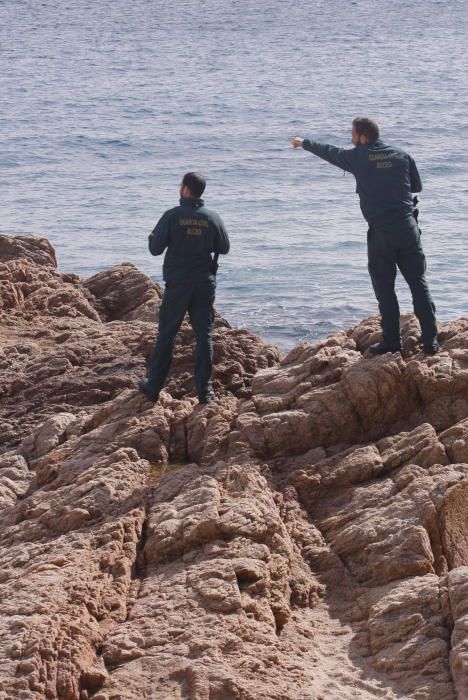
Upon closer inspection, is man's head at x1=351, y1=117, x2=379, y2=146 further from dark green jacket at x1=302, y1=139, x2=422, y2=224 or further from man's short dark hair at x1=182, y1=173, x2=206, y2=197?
man's short dark hair at x1=182, y1=173, x2=206, y2=197

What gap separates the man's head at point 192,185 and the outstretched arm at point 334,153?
0.80 meters

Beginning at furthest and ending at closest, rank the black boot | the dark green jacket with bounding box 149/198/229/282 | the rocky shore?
the dark green jacket with bounding box 149/198/229/282 → the black boot → the rocky shore

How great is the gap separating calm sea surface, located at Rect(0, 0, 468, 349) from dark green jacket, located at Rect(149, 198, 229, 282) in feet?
27.1

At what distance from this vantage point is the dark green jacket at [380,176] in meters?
9.81

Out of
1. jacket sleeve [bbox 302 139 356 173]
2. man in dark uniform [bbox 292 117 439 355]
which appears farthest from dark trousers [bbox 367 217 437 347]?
jacket sleeve [bbox 302 139 356 173]

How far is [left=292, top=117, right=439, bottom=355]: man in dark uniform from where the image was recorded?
977cm

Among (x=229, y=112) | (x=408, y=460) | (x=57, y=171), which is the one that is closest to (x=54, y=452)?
(x=408, y=460)

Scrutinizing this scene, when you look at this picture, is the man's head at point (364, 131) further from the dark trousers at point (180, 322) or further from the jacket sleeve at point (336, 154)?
the dark trousers at point (180, 322)

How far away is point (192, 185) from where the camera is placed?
9.70 m

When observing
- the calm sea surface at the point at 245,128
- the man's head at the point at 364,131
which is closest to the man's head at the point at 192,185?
the man's head at the point at 364,131

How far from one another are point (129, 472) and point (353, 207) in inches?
792

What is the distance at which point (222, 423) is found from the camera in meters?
9.47

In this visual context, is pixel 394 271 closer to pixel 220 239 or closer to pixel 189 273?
pixel 220 239

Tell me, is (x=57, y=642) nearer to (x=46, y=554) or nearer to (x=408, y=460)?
(x=46, y=554)
